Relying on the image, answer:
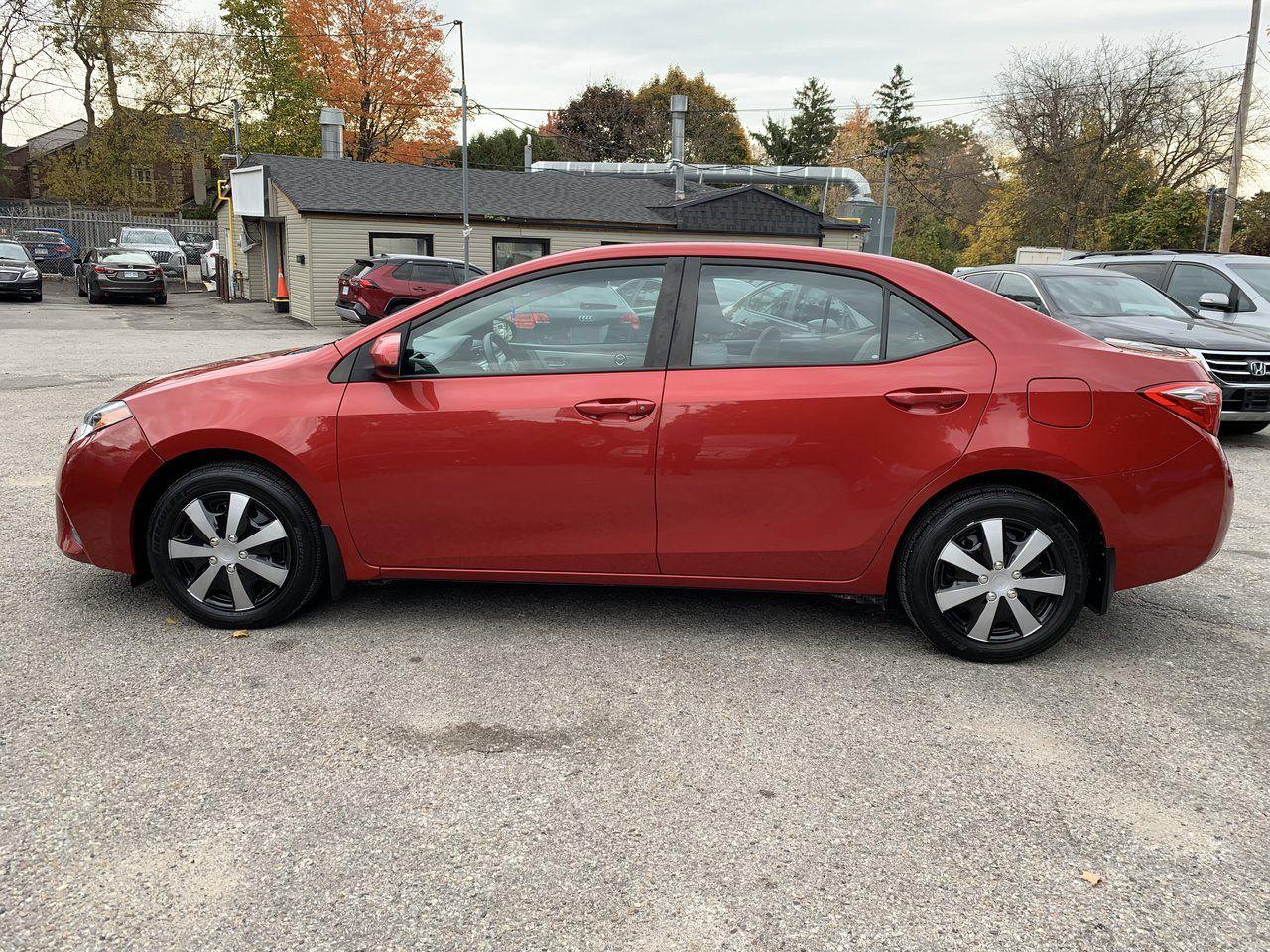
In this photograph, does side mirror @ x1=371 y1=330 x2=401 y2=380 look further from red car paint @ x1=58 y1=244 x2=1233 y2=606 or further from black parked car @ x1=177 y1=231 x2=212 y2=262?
black parked car @ x1=177 y1=231 x2=212 y2=262

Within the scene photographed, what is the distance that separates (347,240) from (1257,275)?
21535mm

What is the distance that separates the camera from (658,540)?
389 centimetres

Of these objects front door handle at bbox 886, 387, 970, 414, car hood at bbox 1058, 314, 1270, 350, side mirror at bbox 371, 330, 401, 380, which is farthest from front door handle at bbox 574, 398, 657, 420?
car hood at bbox 1058, 314, 1270, 350

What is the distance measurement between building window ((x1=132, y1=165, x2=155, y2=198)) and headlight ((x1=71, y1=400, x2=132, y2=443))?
49.6 meters

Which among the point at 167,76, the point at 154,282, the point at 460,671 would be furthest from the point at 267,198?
the point at 460,671

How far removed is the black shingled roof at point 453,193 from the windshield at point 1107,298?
19.9 metres

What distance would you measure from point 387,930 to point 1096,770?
86.8 inches

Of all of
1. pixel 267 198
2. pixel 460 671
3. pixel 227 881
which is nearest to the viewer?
pixel 227 881

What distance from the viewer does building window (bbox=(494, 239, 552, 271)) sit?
2872 cm

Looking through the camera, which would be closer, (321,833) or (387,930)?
(387,930)

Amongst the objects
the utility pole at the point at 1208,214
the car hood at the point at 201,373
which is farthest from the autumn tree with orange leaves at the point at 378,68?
the car hood at the point at 201,373

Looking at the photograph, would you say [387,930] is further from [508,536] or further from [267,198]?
[267,198]

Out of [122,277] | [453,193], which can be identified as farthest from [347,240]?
[122,277]

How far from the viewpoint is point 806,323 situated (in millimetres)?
3896
